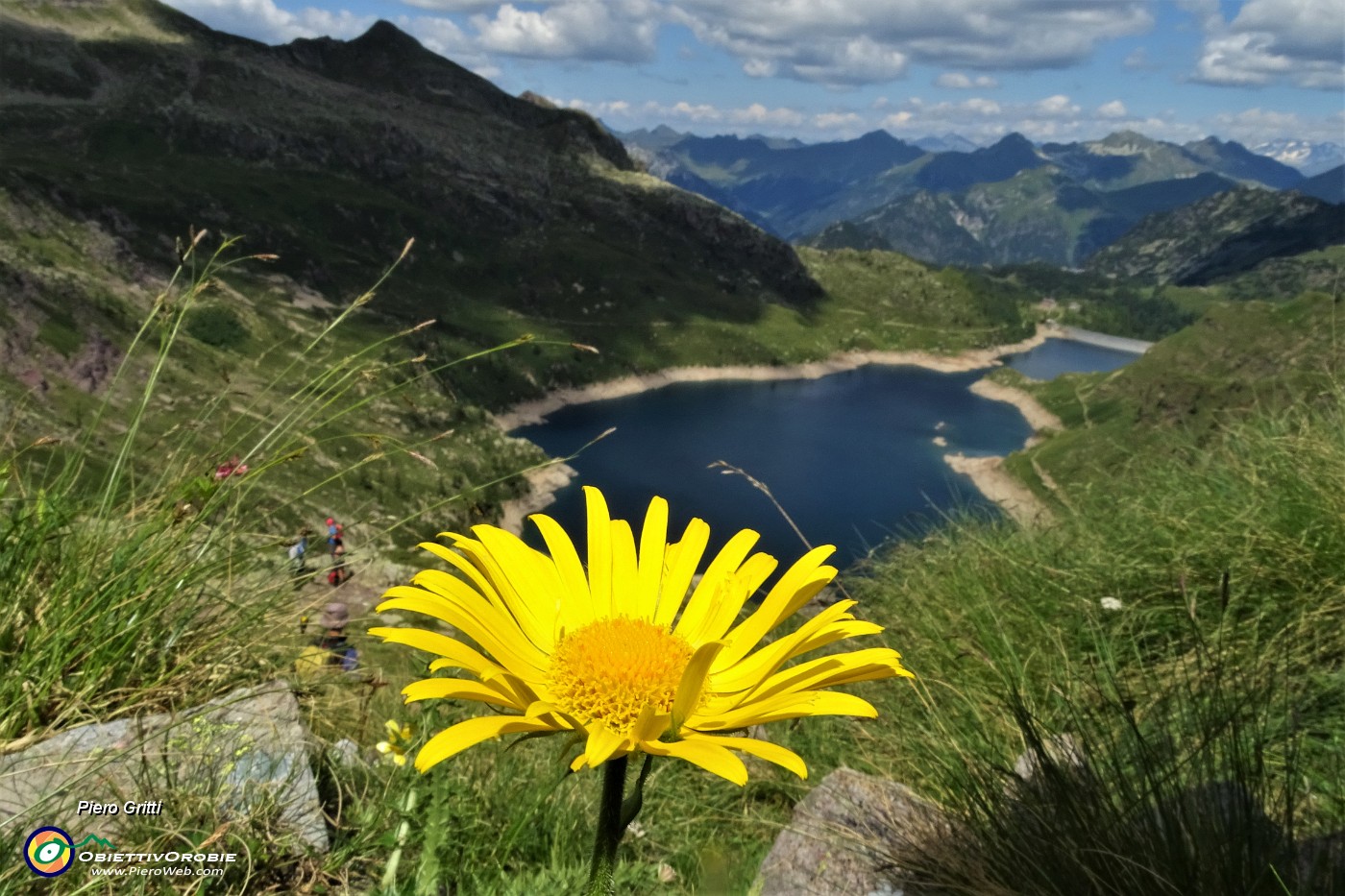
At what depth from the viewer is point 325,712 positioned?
3.58 metres

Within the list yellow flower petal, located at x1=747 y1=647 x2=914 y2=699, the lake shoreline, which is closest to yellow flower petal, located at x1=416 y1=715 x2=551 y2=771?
yellow flower petal, located at x1=747 y1=647 x2=914 y2=699

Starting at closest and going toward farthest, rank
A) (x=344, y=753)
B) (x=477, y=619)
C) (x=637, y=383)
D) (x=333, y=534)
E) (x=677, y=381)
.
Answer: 1. (x=477, y=619)
2. (x=344, y=753)
3. (x=333, y=534)
4. (x=637, y=383)
5. (x=677, y=381)

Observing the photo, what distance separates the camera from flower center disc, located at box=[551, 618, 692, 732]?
1840 millimetres

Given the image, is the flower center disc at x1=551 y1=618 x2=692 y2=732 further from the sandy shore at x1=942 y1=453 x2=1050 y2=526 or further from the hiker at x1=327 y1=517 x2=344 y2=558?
the sandy shore at x1=942 y1=453 x2=1050 y2=526

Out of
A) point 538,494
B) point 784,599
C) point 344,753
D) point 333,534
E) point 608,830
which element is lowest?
point 538,494

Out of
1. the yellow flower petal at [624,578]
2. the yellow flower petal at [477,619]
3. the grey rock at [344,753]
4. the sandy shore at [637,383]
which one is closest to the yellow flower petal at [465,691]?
the yellow flower petal at [477,619]

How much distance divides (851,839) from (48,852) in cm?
253

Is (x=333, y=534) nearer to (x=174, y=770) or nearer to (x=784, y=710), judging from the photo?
(x=174, y=770)

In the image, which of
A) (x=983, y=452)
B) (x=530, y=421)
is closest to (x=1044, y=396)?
(x=983, y=452)

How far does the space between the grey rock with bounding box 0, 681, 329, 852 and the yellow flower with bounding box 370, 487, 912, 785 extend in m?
1.10

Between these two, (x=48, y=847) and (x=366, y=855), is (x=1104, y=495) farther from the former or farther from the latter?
(x=48, y=847)

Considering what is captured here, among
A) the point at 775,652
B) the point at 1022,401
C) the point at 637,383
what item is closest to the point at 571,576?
the point at 775,652

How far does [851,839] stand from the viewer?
10.00 feet

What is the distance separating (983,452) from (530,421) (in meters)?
78.5
